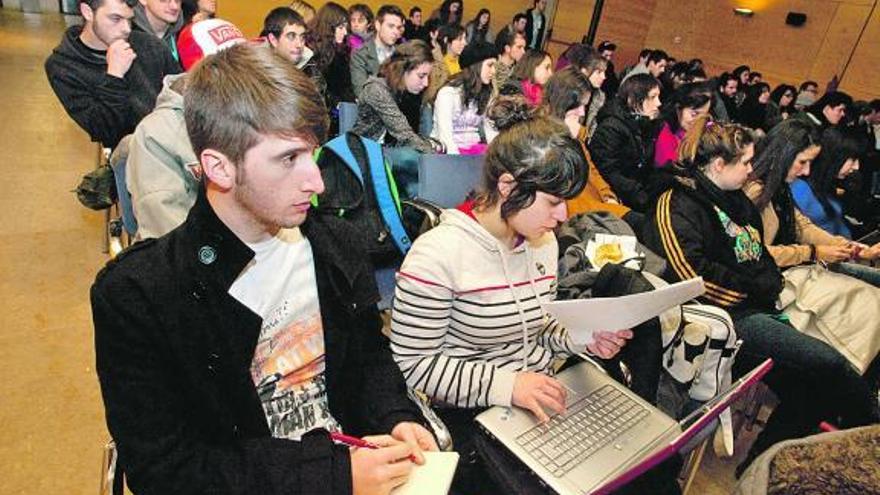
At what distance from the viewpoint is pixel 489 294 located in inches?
53.7

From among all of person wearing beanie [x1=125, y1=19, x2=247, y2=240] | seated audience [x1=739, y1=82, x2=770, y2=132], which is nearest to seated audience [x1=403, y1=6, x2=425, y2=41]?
seated audience [x1=739, y1=82, x2=770, y2=132]

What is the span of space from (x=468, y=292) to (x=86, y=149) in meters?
4.03

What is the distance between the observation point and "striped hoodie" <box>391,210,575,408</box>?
1.31 m

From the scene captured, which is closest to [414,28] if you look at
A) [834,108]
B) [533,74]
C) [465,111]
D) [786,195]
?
[533,74]

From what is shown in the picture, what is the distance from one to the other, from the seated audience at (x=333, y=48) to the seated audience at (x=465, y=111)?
1.27m

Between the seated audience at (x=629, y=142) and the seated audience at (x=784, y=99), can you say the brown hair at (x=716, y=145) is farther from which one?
the seated audience at (x=784, y=99)

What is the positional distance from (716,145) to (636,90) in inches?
64.4

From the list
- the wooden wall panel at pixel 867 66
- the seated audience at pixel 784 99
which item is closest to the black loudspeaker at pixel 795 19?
the wooden wall panel at pixel 867 66

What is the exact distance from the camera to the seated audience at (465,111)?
140 inches

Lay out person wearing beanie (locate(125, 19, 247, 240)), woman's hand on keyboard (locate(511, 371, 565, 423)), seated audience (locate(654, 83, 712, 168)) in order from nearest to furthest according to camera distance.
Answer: woman's hand on keyboard (locate(511, 371, 565, 423)) → person wearing beanie (locate(125, 19, 247, 240)) → seated audience (locate(654, 83, 712, 168))

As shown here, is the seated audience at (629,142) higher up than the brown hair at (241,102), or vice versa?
the brown hair at (241,102)

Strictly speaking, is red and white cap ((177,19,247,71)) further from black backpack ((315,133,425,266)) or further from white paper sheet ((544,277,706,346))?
white paper sheet ((544,277,706,346))

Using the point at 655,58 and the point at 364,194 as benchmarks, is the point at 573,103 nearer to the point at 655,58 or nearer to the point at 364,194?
the point at 364,194

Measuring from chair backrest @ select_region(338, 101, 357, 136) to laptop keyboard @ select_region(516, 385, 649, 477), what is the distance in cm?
250
